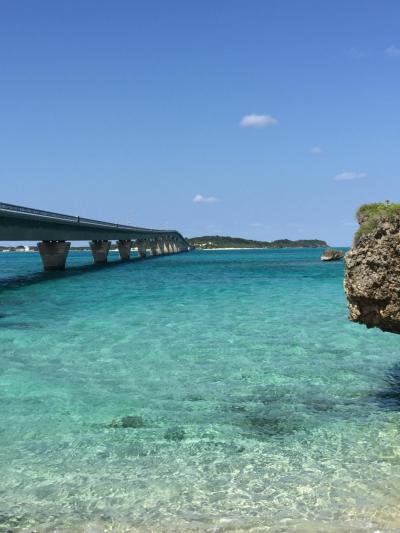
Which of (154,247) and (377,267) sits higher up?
(154,247)

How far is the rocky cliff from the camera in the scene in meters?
9.67

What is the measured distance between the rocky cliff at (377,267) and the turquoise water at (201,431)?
2290 mm

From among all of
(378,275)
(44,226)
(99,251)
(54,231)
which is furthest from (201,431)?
(99,251)

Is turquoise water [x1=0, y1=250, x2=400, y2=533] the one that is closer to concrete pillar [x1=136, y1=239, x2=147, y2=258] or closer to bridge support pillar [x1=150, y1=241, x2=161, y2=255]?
concrete pillar [x1=136, y1=239, x2=147, y2=258]

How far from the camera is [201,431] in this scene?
10.3 meters

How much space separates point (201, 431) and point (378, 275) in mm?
4593

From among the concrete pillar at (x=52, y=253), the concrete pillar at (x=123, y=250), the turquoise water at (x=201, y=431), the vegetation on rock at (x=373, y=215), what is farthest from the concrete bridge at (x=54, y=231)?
the vegetation on rock at (x=373, y=215)

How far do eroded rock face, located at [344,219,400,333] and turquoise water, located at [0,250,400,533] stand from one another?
7.40ft

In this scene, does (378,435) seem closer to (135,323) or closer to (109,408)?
(109,408)

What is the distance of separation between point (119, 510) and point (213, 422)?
396 cm

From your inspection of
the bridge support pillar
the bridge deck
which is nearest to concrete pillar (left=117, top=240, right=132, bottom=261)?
the bridge deck

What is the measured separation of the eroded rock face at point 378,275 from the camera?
9.67 m

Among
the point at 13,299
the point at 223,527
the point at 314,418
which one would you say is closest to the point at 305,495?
the point at 223,527

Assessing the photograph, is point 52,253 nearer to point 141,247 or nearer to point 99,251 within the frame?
point 99,251
